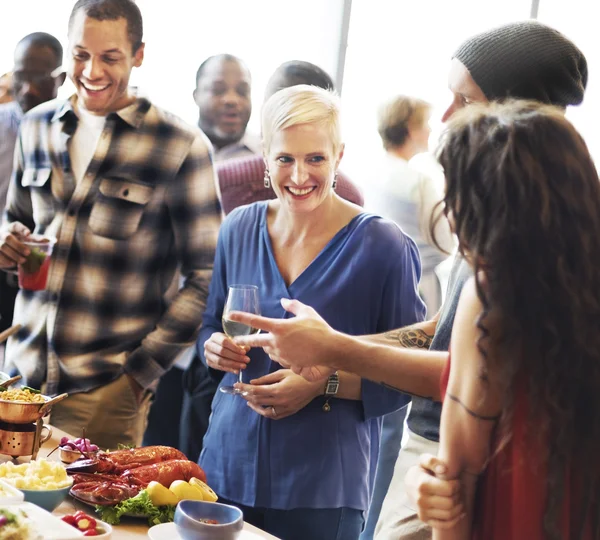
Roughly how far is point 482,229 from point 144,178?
1.94 meters

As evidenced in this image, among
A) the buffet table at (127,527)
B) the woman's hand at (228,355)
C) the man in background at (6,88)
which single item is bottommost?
the buffet table at (127,527)

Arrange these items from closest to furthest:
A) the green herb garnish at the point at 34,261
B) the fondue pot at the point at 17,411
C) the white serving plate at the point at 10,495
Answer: the white serving plate at the point at 10,495 < the fondue pot at the point at 17,411 < the green herb garnish at the point at 34,261

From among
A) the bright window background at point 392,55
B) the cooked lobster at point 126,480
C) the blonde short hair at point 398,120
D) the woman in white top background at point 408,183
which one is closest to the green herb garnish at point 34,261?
the cooked lobster at point 126,480

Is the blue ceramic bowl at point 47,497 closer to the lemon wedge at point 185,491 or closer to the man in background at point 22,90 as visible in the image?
the lemon wedge at point 185,491

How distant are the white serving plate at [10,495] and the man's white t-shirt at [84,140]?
160cm

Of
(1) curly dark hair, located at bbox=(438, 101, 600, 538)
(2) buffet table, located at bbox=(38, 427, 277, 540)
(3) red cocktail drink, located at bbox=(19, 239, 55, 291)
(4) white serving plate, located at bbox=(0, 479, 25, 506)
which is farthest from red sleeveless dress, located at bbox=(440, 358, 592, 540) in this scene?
(3) red cocktail drink, located at bbox=(19, 239, 55, 291)

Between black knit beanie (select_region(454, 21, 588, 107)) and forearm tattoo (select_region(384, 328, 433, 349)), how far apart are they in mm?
639

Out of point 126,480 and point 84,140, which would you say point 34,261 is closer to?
point 84,140

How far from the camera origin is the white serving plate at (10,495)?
157cm

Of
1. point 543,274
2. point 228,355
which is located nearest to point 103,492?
point 228,355

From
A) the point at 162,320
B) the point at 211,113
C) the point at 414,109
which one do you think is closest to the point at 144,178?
the point at 162,320

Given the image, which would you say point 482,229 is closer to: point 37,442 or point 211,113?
point 37,442

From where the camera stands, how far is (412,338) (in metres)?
2.19

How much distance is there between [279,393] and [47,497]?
0.65 metres
